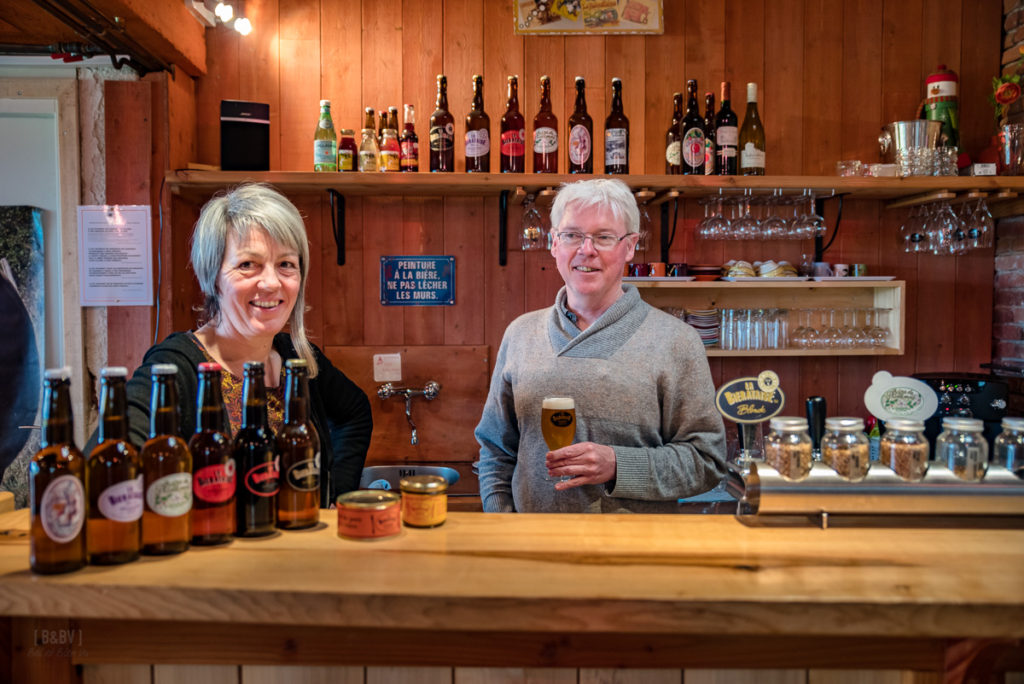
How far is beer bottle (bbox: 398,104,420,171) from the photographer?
3.05 m

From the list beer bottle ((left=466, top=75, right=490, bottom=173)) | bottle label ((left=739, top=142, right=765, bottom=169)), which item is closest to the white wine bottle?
bottle label ((left=739, top=142, right=765, bottom=169))

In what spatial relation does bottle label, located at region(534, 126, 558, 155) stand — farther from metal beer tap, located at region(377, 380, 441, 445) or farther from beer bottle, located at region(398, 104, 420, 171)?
metal beer tap, located at region(377, 380, 441, 445)

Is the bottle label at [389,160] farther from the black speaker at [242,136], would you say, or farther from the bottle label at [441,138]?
the black speaker at [242,136]

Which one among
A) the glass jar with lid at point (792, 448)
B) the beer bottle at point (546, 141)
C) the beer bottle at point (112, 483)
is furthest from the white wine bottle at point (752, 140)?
the beer bottle at point (112, 483)

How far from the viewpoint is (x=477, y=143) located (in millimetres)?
3082

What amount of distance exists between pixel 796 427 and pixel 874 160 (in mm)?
2494

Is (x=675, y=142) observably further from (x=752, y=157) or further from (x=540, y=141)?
(x=540, y=141)

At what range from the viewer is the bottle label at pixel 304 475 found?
4.16 ft

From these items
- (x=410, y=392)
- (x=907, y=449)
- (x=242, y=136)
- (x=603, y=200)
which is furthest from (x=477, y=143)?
(x=907, y=449)

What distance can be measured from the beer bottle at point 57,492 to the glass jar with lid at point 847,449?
1.19 metres

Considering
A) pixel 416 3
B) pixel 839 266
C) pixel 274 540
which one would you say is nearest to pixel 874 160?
pixel 839 266

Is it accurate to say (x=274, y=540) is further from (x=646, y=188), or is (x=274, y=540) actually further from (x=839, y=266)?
(x=839, y=266)

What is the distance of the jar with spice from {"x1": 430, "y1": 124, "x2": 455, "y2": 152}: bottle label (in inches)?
81.5

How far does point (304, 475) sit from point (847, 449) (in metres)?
0.92
